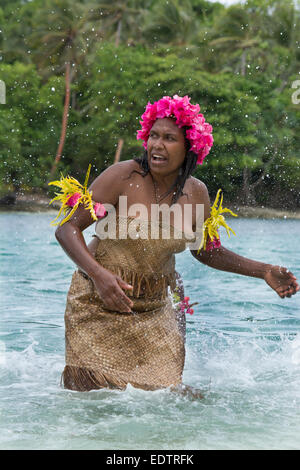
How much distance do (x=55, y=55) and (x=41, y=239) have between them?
27.0m

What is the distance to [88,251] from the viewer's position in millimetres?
4355

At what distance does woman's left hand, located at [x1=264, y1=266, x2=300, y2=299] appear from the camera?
4688mm

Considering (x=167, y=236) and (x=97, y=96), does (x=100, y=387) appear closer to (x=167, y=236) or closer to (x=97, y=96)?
(x=167, y=236)

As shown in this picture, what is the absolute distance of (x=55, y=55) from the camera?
43.2 meters

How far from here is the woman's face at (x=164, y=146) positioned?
4559 millimetres

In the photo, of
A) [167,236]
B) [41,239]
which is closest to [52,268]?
[41,239]

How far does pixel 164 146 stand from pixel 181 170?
0.25 meters

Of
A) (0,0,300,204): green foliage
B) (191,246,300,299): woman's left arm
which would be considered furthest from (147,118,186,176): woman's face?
(0,0,300,204): green foliage

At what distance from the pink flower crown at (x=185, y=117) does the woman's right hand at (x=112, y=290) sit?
0.98m

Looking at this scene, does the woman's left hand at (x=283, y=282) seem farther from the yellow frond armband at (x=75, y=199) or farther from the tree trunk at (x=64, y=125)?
the tree trunk at (x=64, y=125)

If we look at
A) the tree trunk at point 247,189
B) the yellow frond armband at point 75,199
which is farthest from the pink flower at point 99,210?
the tree trunk at point 247,189

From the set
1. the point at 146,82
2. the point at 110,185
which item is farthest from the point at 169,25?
the point at 110,185

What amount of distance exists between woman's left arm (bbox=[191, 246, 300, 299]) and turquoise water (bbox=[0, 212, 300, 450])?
2.22 feet

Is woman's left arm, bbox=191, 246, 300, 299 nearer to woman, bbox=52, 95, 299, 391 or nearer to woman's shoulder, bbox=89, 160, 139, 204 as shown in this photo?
woman, bbox=52, 95, 299, 391
